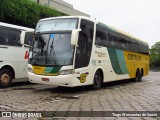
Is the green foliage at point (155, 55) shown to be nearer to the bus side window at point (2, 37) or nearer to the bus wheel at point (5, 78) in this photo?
the bus wheel at point (5, 78)

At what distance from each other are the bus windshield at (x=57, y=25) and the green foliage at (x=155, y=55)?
71.2m

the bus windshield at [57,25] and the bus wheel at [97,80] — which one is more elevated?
the bus windshield at [57,25]

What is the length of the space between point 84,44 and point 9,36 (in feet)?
12.3

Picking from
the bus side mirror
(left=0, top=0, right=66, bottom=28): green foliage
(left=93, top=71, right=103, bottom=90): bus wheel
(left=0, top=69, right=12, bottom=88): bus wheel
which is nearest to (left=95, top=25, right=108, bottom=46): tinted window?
(left=93, top=71, right=103, bottom=90): bus wheel

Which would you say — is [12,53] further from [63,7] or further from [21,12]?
[63,7]

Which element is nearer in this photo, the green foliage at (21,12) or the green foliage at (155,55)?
the green foliage at (21,12)

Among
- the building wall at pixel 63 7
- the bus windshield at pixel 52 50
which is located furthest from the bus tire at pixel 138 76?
the building wall at pixel 63 7

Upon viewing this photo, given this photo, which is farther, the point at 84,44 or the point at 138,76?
the point at 138,76

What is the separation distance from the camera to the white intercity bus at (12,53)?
44.9 ft

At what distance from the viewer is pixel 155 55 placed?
278ft

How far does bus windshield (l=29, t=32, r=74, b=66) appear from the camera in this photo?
1188 centimetres

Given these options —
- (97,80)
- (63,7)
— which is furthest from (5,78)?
(63,7)

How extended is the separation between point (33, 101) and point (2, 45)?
15.3ft

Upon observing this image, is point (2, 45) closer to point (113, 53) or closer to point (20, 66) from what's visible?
point (20, 66)
